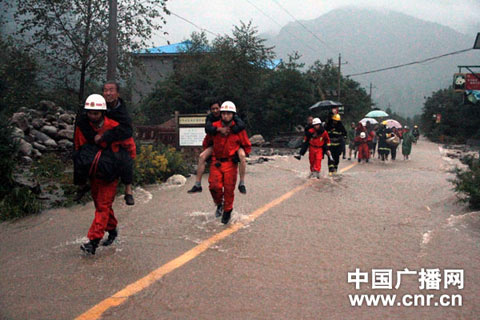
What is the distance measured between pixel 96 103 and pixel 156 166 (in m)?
6.09

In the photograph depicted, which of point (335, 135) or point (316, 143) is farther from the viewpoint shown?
point (335, 135)

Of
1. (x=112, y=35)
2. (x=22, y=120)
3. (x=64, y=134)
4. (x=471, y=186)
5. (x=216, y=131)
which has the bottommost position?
(x=471, y=186)

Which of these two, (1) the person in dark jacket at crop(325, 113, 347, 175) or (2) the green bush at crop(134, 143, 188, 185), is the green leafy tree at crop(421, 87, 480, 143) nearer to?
(1) the person in dark jacket at crop(325, 113, 347, 175)

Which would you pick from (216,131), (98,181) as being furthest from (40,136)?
(98,181)

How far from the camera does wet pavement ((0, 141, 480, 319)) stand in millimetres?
4188

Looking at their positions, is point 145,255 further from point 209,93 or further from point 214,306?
point 209,93

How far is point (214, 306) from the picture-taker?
4184mm

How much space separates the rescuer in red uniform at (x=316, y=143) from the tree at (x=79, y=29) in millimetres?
7238

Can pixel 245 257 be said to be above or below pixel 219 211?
below

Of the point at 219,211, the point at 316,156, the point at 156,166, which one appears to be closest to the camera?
the point at 219,211

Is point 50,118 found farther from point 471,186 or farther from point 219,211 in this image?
point 471,186

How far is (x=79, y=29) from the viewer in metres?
16.6

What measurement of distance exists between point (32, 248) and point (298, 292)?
360cm

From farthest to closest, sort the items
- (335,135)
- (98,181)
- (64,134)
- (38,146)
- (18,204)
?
1. (64,134)
2. (335,135)
3. (38,146)
4. (18,204)
5. (98,181)
